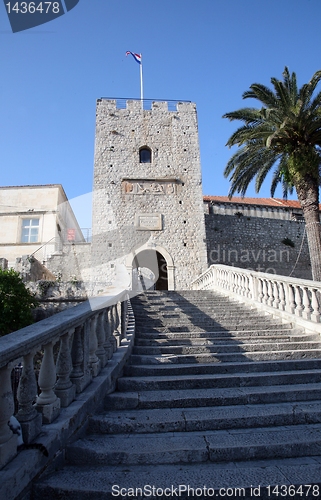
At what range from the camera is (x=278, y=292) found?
6918 millimetres

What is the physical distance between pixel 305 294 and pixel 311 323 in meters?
0.67

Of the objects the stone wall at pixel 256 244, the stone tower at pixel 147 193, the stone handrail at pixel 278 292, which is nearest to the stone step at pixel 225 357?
the stone handrail at pixel 278 292

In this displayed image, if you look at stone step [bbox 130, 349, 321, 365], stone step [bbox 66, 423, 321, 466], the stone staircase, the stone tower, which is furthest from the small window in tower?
stone step [bbox 66, 423, 321, 466]

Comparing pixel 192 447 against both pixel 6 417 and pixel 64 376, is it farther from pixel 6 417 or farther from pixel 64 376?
pixel 6 417

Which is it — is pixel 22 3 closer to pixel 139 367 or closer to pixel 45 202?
pixel 139 367

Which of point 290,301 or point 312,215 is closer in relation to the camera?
point 290,301

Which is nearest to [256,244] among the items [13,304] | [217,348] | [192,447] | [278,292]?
[278,292]

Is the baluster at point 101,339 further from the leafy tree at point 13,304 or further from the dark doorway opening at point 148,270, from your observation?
the dark doorway opening at point 148,270

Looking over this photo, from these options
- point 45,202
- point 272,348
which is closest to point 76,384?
point 272,348

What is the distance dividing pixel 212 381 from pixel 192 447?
1.22 m

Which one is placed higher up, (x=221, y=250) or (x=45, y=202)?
(x=45, y=202)

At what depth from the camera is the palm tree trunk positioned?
9727mm

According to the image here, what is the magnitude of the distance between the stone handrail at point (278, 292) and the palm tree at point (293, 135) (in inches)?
103

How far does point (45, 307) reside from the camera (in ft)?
45.5
